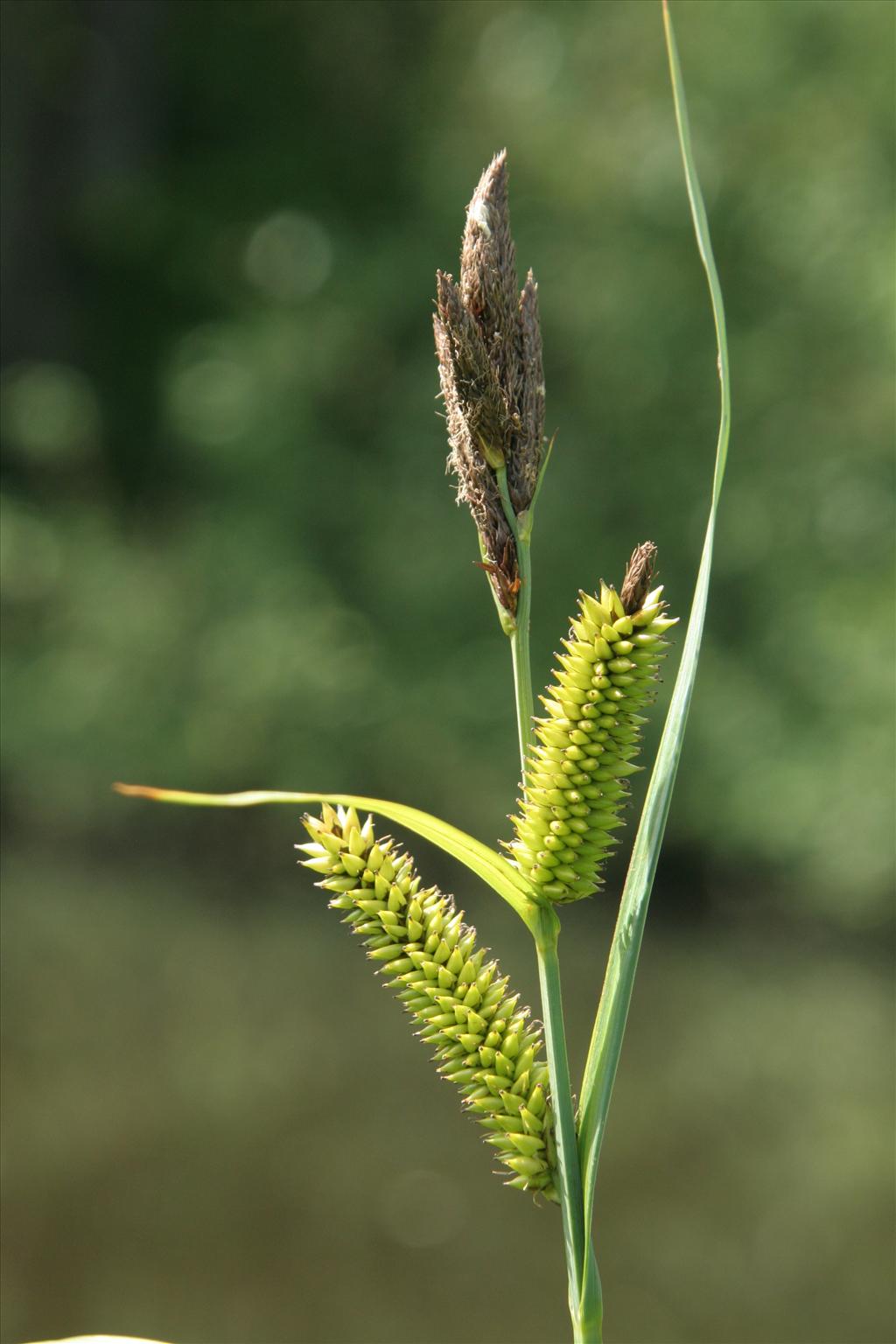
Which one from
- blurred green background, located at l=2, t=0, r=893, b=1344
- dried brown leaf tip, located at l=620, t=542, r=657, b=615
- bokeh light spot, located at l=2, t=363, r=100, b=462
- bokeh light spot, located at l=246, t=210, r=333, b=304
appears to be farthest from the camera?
bokeh light spot, located at l=246, t=210, r=333, b=304

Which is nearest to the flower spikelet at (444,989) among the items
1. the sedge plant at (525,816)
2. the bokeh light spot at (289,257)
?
the sedge plant at (525,816)

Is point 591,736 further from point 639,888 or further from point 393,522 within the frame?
point 393,522

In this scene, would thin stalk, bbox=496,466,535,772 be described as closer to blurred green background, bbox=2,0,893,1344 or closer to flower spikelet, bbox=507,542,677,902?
flower spikelet, bbox=507,542,677,902

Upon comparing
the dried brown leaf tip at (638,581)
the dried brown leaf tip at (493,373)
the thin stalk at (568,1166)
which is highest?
the dried brown leaf tip at (493,373)

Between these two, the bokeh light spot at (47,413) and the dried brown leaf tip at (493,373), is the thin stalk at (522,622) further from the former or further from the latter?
the bokeh light spot at (47,413)

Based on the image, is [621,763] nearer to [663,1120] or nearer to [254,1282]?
[254,1282]

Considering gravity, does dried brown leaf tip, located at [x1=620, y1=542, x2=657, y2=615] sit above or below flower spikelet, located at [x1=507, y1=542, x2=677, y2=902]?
above

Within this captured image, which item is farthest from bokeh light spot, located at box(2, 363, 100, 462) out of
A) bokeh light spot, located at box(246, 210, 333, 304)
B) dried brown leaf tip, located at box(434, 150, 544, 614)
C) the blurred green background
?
dried brown leaf tip, located at box(434, 150, 544, 614)
